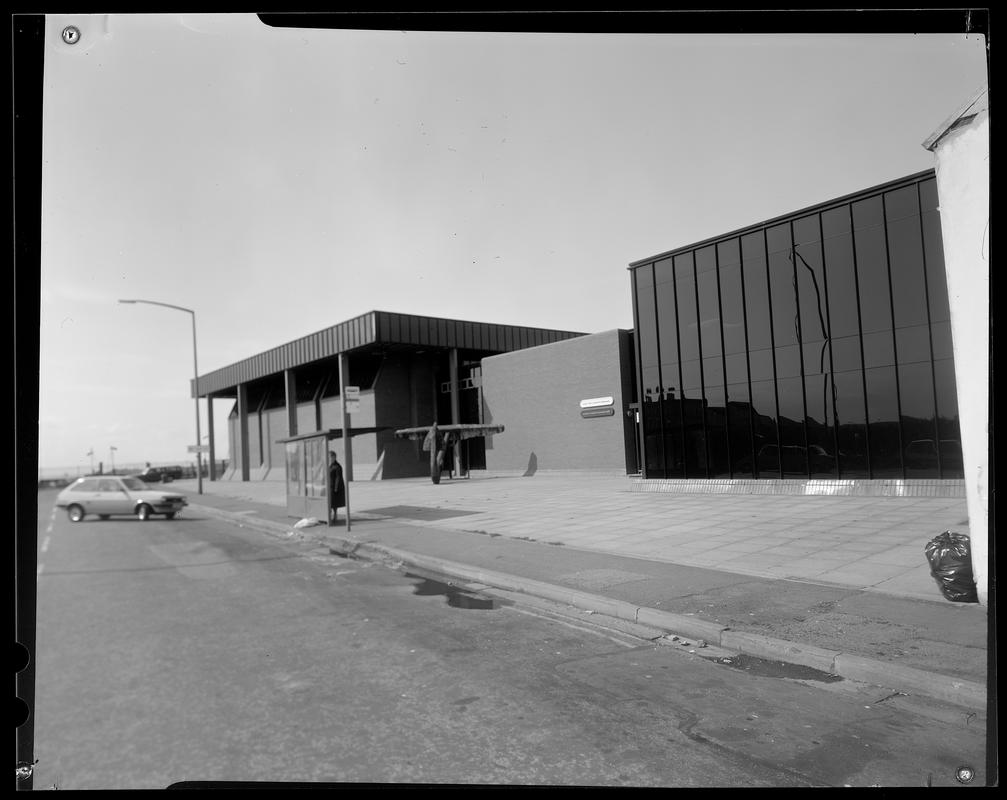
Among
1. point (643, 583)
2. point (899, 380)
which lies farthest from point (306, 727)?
point (899, 380)

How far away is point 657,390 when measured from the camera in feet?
73.8

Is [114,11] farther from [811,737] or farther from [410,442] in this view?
[410,442]

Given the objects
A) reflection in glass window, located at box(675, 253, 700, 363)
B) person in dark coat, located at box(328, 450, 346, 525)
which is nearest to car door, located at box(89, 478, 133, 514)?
person in dark coat, located at box(328, 450, 346, 525)

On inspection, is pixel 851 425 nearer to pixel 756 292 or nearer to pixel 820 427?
pixel 820 427

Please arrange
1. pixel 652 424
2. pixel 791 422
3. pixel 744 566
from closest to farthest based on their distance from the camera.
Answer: pixel 744 566
pixel 791 422
pixel 652 424

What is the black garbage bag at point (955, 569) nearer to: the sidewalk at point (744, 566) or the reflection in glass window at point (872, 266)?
the sidewalk at point (744, 566)

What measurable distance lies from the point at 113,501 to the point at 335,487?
8.06 meters

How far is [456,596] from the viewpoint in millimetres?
8070

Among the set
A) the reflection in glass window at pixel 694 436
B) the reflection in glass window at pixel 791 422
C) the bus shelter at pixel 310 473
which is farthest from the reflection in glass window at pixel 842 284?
the bus shelter at pixel 310 473

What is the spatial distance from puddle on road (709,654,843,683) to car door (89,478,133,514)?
17914 millimetres

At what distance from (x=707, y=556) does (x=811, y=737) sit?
5735 mm

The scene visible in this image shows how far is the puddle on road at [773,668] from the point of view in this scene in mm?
4961

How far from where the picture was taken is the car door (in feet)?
60.9

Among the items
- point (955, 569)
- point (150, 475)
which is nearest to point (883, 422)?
point (955, 569)
